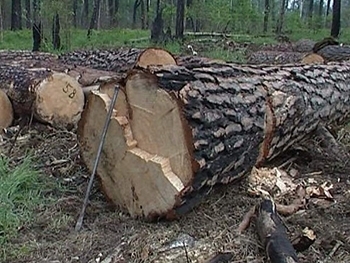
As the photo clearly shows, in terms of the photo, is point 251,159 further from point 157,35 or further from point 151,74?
point 157,35

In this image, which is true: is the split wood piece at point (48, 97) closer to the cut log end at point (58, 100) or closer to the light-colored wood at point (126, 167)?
the cut log end at point (58, 100)

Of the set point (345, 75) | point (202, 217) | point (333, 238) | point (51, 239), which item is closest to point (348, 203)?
point (333, 238)

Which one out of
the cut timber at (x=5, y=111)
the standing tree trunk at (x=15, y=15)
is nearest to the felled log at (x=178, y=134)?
the cut timber at (x=5, y=111)

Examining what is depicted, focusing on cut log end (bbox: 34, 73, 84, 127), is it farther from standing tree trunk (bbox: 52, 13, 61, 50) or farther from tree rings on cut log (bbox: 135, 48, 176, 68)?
standing tree trunk (bbox: 52, 13, 61, 50)

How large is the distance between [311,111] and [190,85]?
161cm

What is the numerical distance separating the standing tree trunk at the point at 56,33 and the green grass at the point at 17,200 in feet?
25.0

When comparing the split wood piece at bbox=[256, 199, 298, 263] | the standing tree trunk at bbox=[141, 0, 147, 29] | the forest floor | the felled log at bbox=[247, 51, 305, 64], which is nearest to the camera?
the split wood piece at bbox=[256, 199, 298, 263]

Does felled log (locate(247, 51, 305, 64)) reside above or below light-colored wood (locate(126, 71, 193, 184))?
below

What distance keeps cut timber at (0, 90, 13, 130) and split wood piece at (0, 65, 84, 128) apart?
0.16 feet

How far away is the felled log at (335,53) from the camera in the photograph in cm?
864

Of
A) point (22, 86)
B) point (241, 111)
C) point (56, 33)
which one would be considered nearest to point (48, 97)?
point (22, 86)

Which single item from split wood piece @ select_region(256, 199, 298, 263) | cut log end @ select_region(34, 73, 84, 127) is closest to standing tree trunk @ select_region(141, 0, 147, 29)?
cut log end @ select_region(34, 73, 84, 127)

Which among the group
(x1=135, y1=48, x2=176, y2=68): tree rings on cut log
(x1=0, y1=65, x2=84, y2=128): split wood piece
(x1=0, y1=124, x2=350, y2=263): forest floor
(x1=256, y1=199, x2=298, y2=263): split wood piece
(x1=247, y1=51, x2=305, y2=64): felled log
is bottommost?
(x1=0, y1=124, x2=350, y2=263): forest floor

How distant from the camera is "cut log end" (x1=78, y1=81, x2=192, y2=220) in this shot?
2.79 metres
